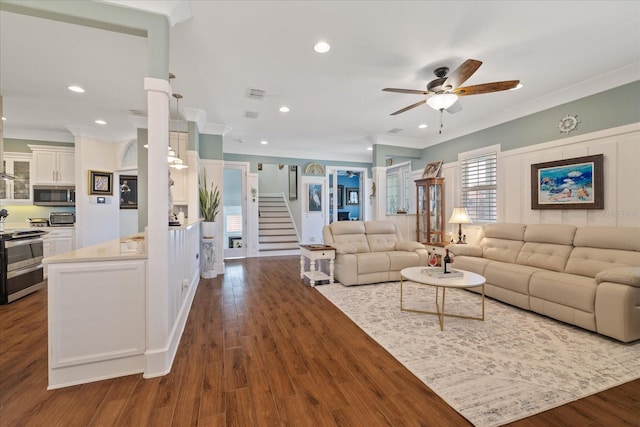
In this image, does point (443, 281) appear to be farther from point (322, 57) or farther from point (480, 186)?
point (480, 186)

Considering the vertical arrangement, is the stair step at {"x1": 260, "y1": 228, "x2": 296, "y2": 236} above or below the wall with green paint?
below

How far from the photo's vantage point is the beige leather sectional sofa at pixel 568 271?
8.18ft

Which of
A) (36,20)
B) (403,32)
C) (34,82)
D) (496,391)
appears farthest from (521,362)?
(34,82)

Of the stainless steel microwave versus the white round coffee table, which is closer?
the white round coffee table

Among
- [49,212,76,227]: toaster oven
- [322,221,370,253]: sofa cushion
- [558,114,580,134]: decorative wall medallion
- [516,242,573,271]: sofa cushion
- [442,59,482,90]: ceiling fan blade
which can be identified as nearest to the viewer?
[442,59,482,90]: ceiling fan blade

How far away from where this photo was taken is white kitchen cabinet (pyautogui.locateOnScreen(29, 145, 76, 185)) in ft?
17.5

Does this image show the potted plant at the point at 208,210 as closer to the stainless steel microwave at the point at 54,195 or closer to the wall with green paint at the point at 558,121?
the stainless steel microwave at the point at 54,195

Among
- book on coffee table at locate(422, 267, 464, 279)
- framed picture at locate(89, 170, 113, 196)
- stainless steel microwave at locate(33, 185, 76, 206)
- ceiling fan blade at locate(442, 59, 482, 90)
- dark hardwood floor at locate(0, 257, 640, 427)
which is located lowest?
dark hardwood floor at locate(0, 257, 640, 427)

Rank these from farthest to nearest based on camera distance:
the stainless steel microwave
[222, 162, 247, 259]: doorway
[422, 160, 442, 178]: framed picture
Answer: [222, 162, 247, 259]: doorway
[422, 160, 442, 178]: framed picture
the stainless steel microwave

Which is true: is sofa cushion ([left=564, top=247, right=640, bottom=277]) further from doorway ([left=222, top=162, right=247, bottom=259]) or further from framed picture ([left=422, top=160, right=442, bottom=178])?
doorway ([left=222, top=162, right=247, bottom=259])

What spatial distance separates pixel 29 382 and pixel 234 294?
7.39ft

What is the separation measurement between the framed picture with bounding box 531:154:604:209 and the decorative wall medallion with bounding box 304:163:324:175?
5224 mm

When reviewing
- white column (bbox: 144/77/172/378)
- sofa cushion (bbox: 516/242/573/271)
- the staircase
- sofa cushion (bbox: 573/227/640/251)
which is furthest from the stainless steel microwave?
sofa cushion (bbox: 573/227/640/251)

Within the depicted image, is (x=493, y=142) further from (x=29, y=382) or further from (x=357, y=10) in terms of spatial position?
(x=29, y=382)
